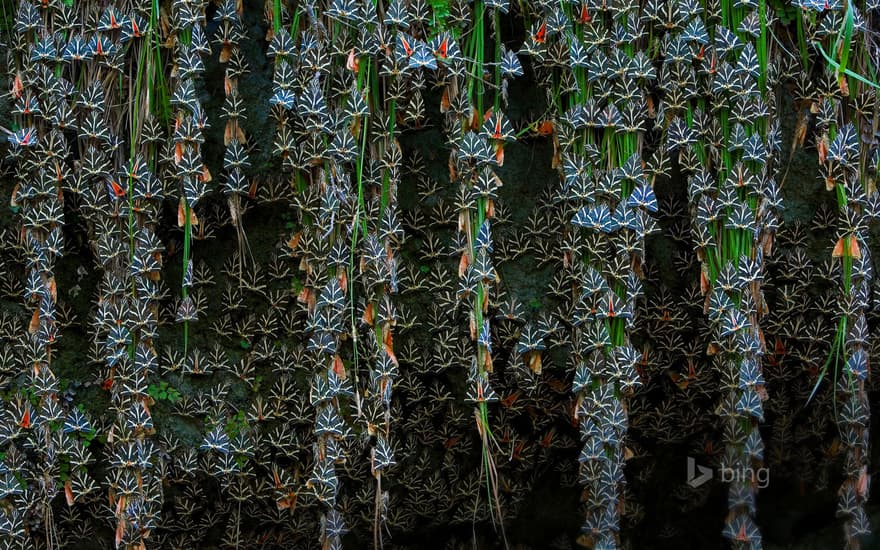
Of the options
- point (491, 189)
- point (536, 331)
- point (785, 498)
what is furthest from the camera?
point (785, 498)

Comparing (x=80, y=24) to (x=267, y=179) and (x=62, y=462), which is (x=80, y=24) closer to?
(x=267, y=179)

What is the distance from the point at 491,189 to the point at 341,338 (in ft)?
1.57

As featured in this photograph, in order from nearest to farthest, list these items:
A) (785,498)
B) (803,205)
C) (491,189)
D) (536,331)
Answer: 1. (491,189)
2. (536,331)
3. (803,205)
4. (785,498)

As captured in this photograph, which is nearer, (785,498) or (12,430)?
(12,430)

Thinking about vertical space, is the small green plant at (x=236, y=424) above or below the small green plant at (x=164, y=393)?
below

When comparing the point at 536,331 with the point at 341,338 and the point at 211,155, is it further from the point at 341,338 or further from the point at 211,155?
the point at 211,155

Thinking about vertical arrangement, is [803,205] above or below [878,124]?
below

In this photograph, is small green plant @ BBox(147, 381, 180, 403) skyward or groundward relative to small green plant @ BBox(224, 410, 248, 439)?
skyward

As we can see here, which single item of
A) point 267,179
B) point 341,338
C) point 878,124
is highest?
point 878,124

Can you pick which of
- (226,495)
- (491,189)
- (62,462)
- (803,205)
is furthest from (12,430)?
(803,205)

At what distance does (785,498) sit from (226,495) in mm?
1581

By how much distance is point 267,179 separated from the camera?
2467 mm

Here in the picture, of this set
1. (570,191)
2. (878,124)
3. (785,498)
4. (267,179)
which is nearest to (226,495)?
(267,179)

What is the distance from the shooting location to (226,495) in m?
2.46
